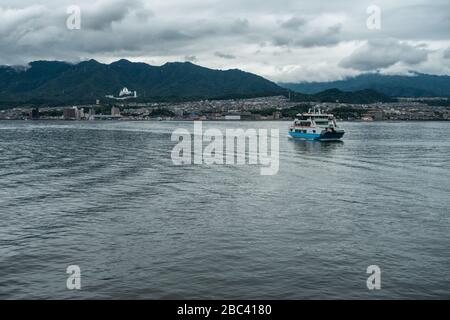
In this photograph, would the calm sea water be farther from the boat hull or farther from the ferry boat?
the ferry boat

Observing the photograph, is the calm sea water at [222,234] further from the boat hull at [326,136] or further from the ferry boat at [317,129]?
the ferry boat at [317,129]

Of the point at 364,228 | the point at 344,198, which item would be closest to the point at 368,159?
the point at 344,198

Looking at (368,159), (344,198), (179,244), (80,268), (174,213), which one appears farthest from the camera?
(368,159)

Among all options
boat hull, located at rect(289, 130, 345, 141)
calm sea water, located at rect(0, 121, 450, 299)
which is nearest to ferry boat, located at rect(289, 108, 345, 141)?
boat hull, located at rect(289, 130, 345, 141)

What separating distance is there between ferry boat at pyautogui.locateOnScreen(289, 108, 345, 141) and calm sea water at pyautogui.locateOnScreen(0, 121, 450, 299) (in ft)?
196

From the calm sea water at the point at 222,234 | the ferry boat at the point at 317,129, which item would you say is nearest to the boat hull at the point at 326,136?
the ferry boat at the point at 317,129

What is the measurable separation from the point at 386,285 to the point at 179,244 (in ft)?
37.5

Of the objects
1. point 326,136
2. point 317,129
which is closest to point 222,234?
point 326,136

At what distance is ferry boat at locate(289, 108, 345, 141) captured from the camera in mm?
114625

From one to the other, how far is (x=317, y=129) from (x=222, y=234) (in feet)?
304

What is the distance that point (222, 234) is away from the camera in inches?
1166

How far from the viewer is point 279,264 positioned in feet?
79.8
